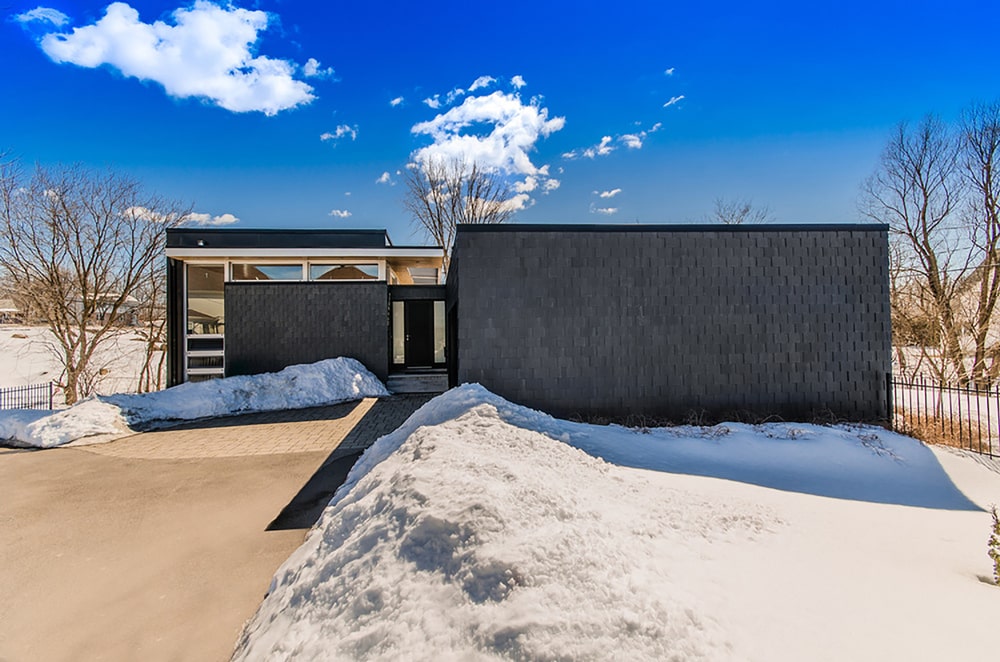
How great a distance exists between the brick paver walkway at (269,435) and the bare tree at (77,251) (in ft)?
29.6

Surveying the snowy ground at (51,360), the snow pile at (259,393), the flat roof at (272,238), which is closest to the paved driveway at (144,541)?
the snow pile at (259,393)

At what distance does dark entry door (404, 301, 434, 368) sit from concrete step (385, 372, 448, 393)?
181cm

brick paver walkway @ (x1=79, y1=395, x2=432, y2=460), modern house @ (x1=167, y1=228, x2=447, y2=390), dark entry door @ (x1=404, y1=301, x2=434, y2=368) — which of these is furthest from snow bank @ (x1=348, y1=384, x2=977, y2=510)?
dark entry door @ (x1=404, y1=301, x2=434, y2=368)

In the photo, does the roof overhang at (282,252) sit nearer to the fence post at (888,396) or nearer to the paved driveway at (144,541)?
the paved driveway at (144,541)

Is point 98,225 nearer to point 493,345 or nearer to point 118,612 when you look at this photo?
point 493,345

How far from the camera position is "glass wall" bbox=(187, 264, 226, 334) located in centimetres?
1239

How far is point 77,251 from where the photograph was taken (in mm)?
13148

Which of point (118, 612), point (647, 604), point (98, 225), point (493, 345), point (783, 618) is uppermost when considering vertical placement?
point (98, 225)

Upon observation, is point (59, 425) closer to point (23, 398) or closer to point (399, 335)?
point (23, 398)

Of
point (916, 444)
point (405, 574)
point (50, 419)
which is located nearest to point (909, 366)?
point (916, 444)

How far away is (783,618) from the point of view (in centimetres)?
203

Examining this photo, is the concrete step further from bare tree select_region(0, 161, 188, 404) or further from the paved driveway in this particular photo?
bare tree select_region(0, 161, 188, 404)

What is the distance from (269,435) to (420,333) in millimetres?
7939

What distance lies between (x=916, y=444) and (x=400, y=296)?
11.9 m
